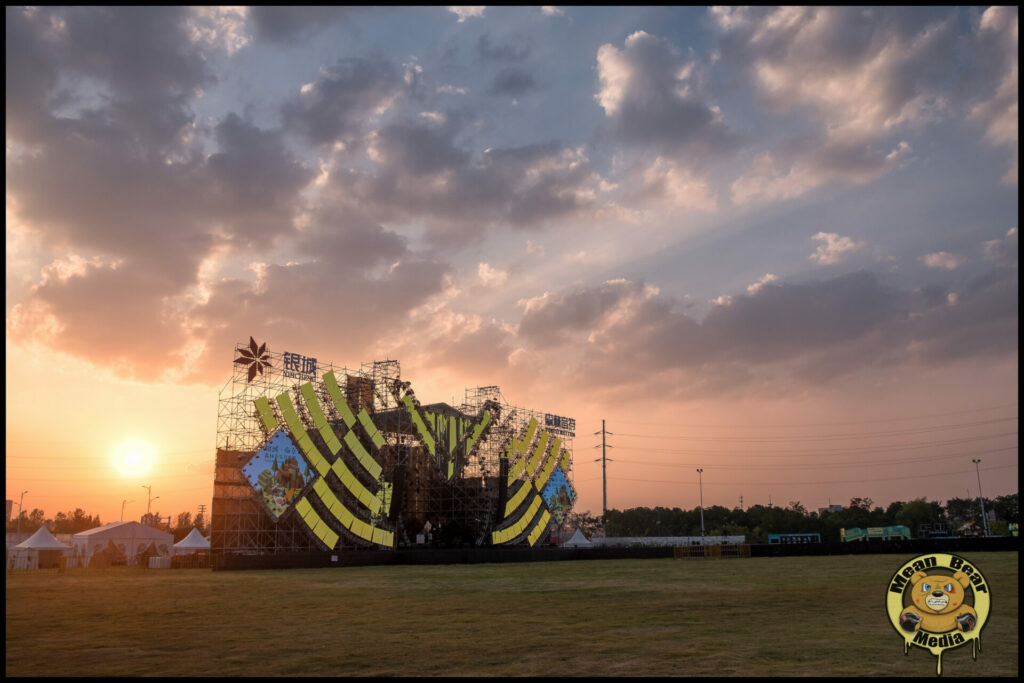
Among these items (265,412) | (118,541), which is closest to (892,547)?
(265,412)

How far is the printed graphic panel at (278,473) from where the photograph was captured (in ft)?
182

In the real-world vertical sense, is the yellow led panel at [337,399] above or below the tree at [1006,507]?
above

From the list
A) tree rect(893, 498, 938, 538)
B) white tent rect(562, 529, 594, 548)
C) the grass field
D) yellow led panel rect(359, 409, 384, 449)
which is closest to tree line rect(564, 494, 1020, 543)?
tree rect(893, 498, 938, 538)

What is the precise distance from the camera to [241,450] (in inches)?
2238

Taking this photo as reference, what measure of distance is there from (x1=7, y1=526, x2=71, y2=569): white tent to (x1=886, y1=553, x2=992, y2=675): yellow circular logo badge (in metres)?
58.3

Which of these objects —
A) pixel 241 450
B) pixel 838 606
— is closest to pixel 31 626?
pixel 838 606

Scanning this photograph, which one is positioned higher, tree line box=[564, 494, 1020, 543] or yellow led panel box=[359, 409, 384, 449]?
yellow led panel box=[359, 409, 384, 449]

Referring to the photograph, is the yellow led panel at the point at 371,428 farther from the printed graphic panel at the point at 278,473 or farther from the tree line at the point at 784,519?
the tree line at the point at 784,519

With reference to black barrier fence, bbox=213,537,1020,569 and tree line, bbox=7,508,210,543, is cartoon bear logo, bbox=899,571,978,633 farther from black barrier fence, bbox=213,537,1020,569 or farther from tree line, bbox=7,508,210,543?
tree line, bbox=7,508,210,543

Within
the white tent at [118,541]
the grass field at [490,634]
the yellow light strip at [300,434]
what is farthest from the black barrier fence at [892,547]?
the white tent at [118,541]

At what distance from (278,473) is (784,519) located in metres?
102

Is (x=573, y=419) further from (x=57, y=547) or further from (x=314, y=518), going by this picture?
(x=57, y=547)

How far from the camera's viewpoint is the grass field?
11.4m

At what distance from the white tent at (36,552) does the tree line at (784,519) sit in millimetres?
73422
